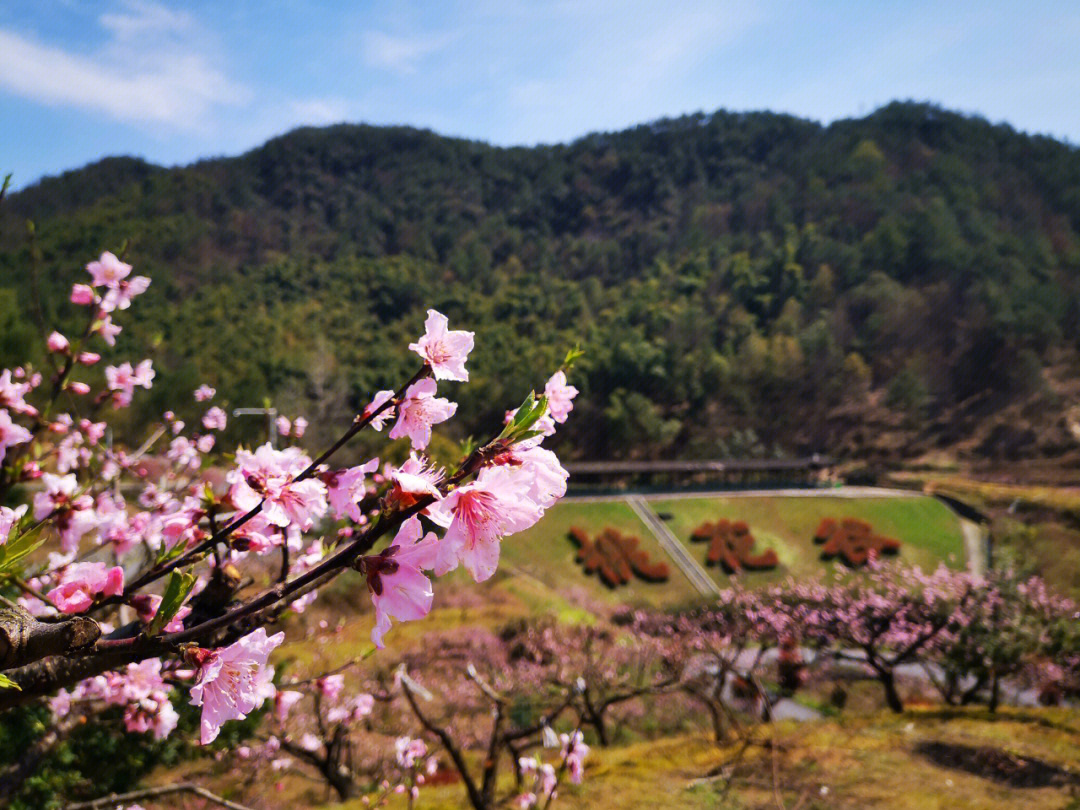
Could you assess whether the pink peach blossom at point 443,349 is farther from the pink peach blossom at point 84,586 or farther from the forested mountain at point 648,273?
the forested mountain at point 648,273

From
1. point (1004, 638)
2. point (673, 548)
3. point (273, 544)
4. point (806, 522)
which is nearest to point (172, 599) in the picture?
point (273, 544)

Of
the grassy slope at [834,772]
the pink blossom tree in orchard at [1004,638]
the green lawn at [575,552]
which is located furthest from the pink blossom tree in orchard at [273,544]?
the green lawn at [575,552]

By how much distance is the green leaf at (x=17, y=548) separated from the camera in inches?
32.3

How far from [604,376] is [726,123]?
70779 mm

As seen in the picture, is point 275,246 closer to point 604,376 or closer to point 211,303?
point 211,303

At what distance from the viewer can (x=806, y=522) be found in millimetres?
25328

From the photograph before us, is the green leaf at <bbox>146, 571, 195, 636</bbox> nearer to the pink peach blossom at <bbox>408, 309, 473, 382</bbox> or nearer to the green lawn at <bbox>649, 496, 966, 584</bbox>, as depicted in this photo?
the pink peach blossom at <bbox>408, 309, 473, 382</bbox>

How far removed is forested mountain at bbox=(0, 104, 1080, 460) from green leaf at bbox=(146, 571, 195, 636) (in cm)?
205

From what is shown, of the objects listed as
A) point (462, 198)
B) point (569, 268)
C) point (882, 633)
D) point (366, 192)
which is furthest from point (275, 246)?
point (882, 633)

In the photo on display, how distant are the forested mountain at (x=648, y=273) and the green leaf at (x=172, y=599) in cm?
205

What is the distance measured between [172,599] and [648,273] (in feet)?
256

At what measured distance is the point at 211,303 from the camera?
66.8m

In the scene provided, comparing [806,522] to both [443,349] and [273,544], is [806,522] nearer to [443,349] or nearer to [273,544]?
[273,544]

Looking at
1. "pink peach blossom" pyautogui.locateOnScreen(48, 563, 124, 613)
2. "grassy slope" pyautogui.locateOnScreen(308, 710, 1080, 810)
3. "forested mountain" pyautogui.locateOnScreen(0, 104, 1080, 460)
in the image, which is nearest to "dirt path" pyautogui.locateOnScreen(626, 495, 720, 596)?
"forested mountain" pyautogui.locateOnScreen(0, 104, 1080, 460)
